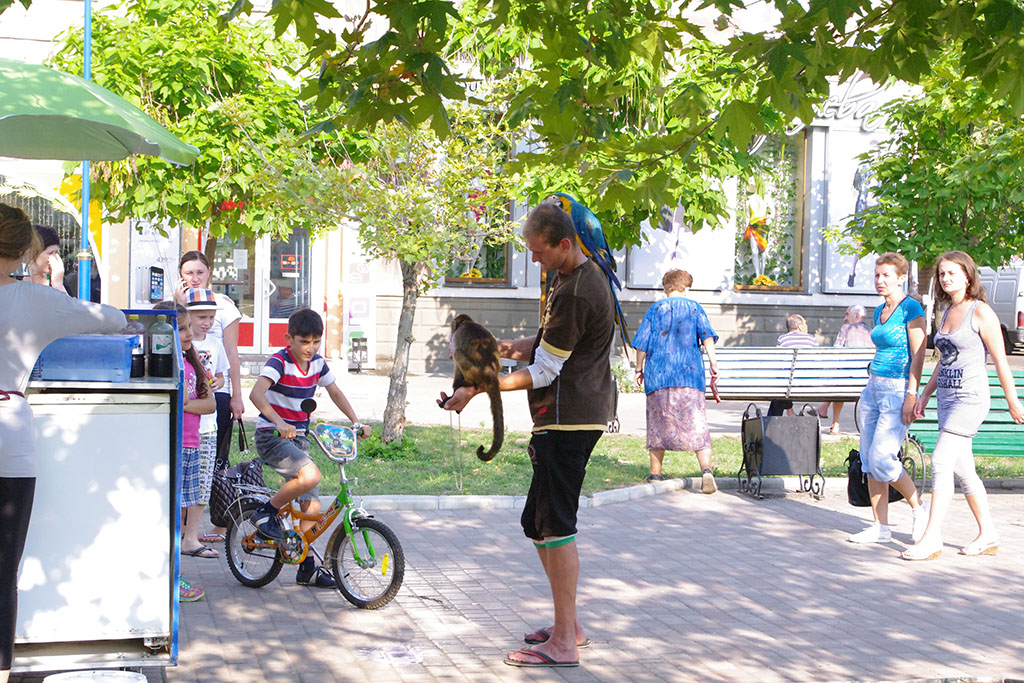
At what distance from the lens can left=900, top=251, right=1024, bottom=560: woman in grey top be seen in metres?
7.97

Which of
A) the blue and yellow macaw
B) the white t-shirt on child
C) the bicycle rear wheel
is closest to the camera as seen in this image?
the blue and yellow macaw

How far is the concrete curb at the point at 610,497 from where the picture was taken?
9352 mm

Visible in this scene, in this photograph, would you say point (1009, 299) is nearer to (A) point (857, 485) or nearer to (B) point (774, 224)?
(B) point (774, 224)

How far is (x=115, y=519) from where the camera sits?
4691 millimetres

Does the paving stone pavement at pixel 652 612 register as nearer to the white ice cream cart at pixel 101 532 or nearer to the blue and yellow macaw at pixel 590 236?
the white ice cream cart at pixel 101 532

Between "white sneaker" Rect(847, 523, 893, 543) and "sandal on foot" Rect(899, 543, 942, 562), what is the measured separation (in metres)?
0.47

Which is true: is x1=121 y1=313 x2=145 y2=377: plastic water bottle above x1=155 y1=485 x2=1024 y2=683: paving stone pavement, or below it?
above

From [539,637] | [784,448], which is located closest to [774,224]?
[784,448]

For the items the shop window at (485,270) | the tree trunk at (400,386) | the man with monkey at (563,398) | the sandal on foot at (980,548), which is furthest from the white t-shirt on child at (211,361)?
the shop window at (485,270)

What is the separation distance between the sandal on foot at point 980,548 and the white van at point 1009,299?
2442 cm

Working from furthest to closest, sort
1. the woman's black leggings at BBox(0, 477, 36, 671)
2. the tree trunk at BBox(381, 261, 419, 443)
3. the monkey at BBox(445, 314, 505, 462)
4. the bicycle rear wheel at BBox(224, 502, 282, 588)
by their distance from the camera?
the tree trunk at BBox(381, 261, 419, 443) < the bicycle rear wheel at BBox(224, 502, 282, 588) < the monkey at BBox(445, 314, 505, 462) < the woman's black leggings at BBox(0, 477, 36, 671)

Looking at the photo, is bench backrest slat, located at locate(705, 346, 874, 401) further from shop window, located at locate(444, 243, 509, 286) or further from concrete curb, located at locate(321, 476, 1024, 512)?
shop window, located at locate(444, 243, 509, 286)

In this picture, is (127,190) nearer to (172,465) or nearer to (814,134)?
(172,465)

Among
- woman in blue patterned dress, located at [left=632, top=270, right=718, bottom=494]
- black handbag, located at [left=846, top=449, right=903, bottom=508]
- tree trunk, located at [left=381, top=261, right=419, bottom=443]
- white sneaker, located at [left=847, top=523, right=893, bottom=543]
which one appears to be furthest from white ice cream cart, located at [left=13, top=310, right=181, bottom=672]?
tree trunk, located at [left=381, top=261, right=419, bottom=443]
